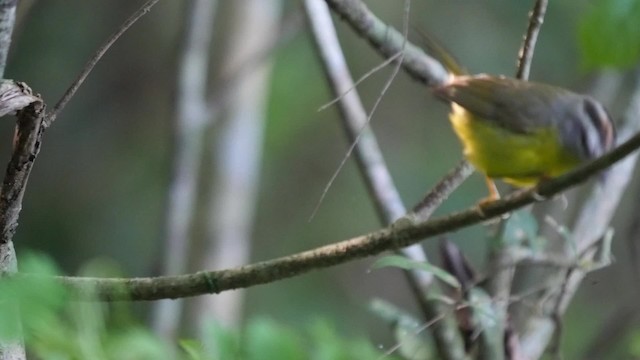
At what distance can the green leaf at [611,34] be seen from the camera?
113 centimetres

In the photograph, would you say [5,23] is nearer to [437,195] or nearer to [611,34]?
[437,195]

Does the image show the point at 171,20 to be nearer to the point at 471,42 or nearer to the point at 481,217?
the point at 471,42

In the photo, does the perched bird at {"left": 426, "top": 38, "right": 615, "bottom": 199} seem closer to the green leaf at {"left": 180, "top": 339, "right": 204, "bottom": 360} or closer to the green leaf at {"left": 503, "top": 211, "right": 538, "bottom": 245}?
the green leaf at {"left": 503, "top": 211, "right": 538, "bottom": 245}

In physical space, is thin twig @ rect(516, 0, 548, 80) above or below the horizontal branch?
above

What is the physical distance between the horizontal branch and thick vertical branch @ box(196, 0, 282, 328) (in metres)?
1.22

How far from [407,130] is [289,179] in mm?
476

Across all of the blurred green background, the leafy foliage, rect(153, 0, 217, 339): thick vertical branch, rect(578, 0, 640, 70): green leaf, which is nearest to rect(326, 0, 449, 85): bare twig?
rect(578, 0, 640, 70): green leaf

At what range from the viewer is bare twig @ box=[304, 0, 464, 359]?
1319 mm

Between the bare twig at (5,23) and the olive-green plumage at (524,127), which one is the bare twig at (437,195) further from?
the bare twig at (5,23)

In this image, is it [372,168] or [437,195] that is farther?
[372,168]

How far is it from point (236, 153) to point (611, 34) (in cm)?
113

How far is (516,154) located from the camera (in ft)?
5.03

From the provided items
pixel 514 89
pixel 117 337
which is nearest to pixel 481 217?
pixel 117 337

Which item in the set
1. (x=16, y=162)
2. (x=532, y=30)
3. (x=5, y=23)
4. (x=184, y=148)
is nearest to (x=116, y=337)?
(x=16, y=162)
